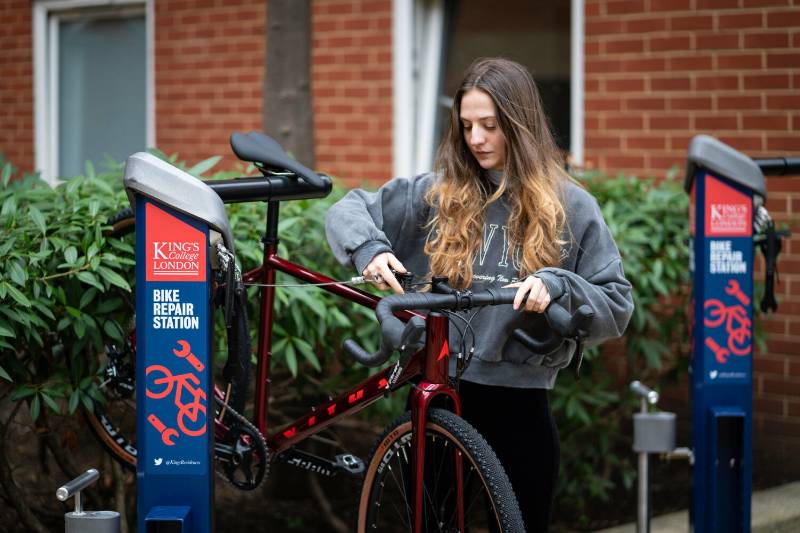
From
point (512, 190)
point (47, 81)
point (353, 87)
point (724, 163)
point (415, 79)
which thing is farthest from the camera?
point (47, 81)

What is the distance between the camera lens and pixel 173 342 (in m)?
2.75

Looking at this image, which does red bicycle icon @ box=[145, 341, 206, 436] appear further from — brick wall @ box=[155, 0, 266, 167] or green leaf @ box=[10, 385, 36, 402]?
brick wall @ box=[155, 0, 266, 167]

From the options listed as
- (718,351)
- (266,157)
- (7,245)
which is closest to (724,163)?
(718,351)

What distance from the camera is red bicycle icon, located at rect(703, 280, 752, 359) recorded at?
3.41m

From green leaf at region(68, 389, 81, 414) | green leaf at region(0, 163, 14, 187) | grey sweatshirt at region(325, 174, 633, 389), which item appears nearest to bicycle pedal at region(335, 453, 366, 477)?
grey sweatshirt at region(325, 174, 633, 389)

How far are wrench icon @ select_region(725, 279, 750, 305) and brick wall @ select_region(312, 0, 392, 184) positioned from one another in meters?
3.84

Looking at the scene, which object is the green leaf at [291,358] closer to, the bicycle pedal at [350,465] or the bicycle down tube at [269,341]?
the bicycle down tube at [269,341]

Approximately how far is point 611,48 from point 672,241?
1.70 meters

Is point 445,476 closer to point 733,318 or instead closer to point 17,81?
point 733,318

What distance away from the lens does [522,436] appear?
314 cm

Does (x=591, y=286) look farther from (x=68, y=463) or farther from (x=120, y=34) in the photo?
(x=120, y=34)

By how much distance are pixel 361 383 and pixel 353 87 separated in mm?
4119

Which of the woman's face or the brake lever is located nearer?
the brake lever

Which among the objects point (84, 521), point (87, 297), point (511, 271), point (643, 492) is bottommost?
point (643, 492)
